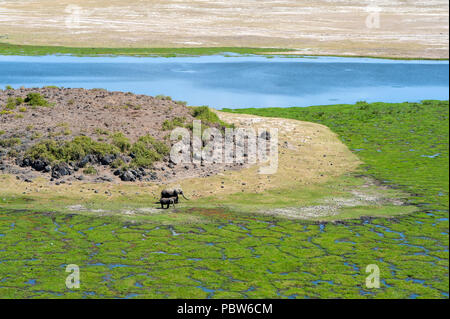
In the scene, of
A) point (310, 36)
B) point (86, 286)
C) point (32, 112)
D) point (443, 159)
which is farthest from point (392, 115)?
point (310, 36)

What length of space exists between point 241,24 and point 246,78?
53695mm

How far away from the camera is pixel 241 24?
395 feet

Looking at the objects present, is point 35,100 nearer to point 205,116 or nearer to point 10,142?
point 10,142

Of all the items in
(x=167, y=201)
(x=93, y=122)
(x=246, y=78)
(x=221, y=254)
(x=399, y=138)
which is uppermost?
(x=246, y=78)

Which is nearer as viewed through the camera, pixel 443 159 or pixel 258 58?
pixel 443 159

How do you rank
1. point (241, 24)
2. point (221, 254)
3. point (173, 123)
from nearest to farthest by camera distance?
point (221, 254)
point (173, 123)
point (241, 24)

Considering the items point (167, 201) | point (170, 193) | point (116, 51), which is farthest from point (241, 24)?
point (167, 201)

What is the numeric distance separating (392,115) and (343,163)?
50.4 feet

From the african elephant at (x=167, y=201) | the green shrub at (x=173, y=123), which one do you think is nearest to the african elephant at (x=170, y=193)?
the african elephant at (x=167, y=201)

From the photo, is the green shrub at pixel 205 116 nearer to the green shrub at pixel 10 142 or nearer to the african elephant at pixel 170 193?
the green shrub at pixel 10 142

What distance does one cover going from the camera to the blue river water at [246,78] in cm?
5872

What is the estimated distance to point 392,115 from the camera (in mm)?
47312

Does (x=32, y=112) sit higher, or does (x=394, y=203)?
(x=32, y=112)
